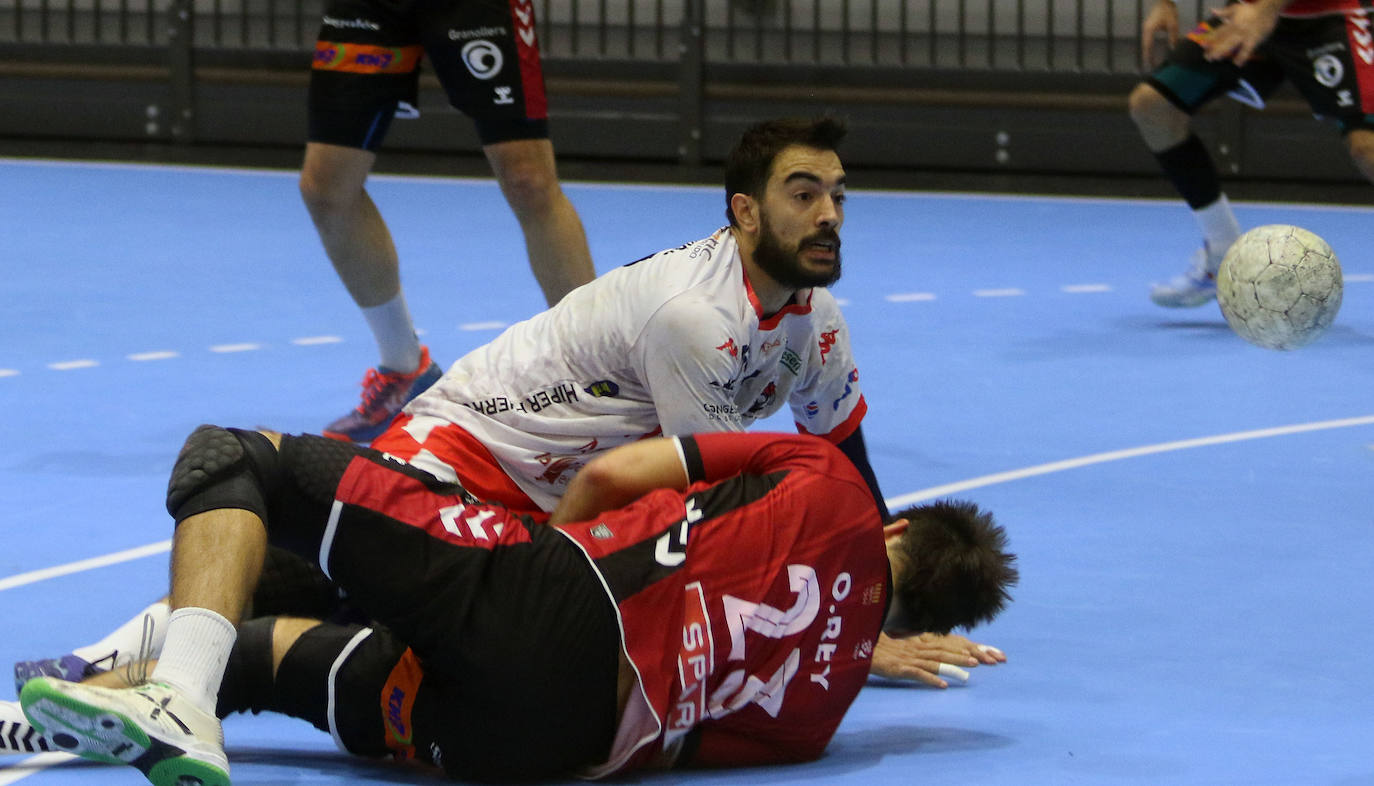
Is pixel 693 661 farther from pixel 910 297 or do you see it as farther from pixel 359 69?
pixel 910 297

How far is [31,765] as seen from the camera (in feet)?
9.56

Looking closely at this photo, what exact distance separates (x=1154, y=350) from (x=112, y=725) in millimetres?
4856

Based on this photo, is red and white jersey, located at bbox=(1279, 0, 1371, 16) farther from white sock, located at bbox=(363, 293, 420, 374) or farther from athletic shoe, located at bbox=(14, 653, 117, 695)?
athletic shoe, located at bbox=(14, 653, 117, 695)

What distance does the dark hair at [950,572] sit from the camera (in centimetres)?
305

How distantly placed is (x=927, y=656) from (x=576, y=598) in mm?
889

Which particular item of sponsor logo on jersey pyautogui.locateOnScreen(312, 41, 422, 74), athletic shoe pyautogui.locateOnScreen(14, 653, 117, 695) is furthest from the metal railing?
athletic shoe pyautogui.locateOnScreen(14, 653, 117, 695)

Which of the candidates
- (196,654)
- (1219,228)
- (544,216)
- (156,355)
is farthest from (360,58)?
(1219,228)

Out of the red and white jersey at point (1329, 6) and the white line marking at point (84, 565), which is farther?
the red and white jersey at point (1329, 6)

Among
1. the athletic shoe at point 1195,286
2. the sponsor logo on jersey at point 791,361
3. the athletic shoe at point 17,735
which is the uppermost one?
the sponsor logo on jersey at point 791,361

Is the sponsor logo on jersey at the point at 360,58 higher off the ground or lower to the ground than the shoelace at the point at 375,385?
higher

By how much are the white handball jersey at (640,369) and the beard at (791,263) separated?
0.05 m

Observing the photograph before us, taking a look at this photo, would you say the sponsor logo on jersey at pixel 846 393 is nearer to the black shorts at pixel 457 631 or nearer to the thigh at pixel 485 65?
the black shorts at pixel 457 631

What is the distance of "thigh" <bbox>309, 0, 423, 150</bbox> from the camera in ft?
17.7

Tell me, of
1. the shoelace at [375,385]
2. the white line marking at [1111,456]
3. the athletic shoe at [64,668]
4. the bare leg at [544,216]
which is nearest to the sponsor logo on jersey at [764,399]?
the white line marking at [1111,456]
